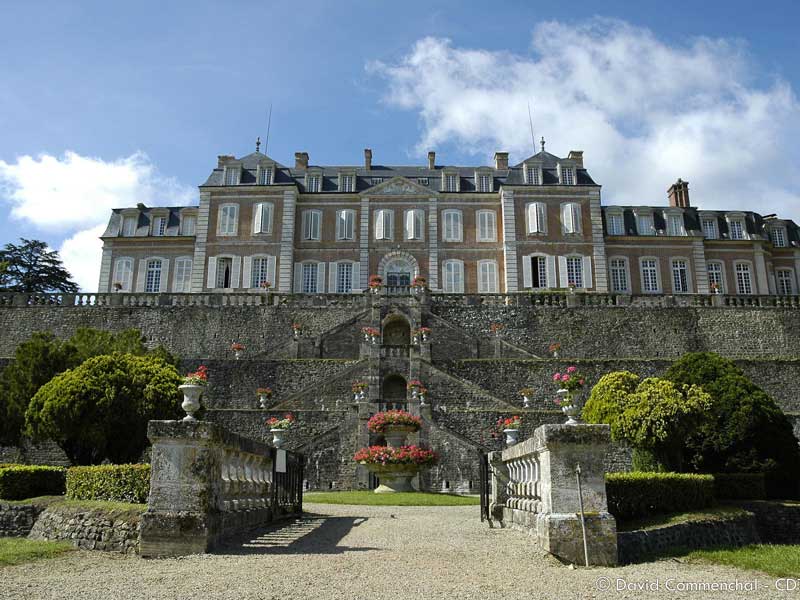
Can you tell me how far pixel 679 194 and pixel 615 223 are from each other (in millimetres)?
6324

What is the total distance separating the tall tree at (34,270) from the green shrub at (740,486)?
43.8 m

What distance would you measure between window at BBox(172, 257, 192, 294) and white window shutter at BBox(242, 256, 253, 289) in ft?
13.4

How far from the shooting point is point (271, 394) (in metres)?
25.1

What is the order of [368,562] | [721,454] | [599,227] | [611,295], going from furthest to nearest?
1. [599,227]
2. [611,295]
3. [721,454]
4. [368,562]

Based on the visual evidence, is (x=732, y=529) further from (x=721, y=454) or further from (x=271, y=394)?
(x=271, y=394)

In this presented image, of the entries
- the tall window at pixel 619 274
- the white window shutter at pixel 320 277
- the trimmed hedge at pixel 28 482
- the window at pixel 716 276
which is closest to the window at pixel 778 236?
the window at pixel 716 276

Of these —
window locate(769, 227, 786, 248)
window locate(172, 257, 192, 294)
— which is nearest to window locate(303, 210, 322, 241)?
window locate(172, 257, 192, 294)

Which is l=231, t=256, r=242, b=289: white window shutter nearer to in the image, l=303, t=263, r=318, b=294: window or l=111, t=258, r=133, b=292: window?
l=303, t=263, r=318, b=294: window

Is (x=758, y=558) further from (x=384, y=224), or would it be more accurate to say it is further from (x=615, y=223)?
(x=615, y=223)

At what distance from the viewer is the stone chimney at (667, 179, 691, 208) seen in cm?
4403

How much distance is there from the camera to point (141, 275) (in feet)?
131

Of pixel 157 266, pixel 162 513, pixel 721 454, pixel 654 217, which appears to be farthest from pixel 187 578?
pixel 654 217

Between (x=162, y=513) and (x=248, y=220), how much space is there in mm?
31173

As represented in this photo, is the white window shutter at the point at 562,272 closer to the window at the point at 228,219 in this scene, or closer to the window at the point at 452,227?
the window at the point at 452,227
